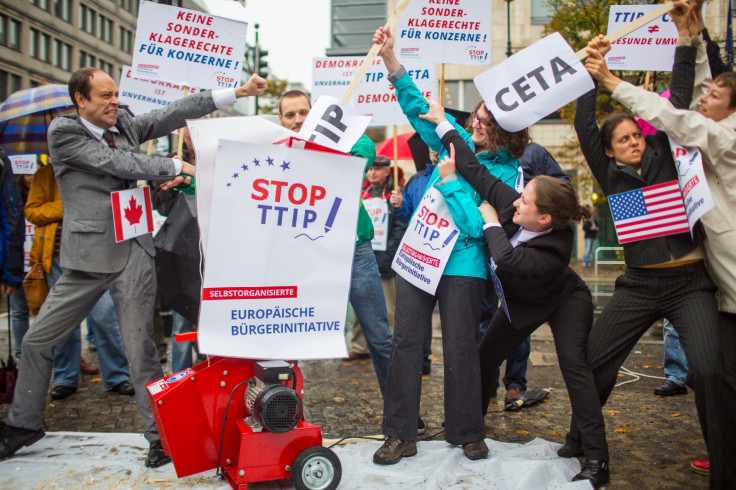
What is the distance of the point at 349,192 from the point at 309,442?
1.31m

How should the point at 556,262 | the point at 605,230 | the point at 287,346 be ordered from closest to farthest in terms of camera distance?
the point at 287,346 → the point at 556,262 → the point at 605,230

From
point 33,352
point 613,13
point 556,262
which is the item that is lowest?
point 33,352

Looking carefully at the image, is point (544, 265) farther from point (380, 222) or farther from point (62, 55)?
point (62, 55)

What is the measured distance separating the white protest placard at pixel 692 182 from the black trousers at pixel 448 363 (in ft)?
3.89

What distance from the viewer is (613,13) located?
21.5 feet

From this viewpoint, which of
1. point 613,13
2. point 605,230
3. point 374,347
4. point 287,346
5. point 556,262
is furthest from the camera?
point 605,230

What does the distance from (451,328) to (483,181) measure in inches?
34.3

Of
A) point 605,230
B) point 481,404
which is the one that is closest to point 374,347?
point 481,404

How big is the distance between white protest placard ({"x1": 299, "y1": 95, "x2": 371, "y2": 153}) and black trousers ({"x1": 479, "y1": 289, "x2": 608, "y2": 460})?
144cm

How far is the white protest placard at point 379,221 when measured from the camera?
23.4 feet

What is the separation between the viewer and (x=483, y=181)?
3.74 m

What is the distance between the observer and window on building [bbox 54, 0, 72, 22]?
27.2 metres

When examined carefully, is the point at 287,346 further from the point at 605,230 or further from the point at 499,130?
the point at 605,230

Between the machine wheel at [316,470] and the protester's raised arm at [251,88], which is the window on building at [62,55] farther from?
the machine wheel at [316,470]
